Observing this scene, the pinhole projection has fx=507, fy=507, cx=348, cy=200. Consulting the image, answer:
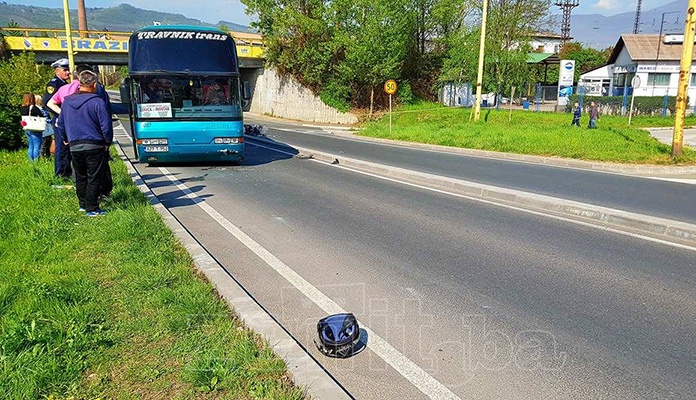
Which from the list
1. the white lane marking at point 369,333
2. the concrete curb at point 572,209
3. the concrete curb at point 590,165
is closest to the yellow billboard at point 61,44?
the concrete curb at point 590,165

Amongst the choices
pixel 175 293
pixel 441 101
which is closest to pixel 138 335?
pixel 175 293

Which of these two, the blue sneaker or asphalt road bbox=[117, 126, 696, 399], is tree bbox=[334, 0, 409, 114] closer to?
asphalt road bbox=[117, 126, 696, 399]

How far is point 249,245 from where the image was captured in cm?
627

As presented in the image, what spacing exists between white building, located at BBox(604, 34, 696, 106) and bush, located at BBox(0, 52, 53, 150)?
43661 millimetres

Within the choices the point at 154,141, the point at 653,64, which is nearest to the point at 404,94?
the point at 653,64

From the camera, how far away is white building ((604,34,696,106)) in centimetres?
4378

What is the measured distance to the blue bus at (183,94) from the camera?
12.0 meters

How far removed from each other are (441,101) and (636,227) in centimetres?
4070

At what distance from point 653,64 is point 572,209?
44234 mm

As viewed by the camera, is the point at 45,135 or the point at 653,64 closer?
the point at 45,135

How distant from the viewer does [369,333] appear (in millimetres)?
3941

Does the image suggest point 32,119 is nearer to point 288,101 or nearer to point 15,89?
point 15,89

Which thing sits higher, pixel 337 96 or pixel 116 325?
pixel 337 96

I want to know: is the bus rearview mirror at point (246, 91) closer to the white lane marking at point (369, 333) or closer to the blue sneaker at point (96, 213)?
the white lane marking at point (369, 333)
